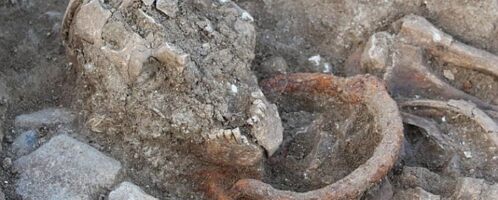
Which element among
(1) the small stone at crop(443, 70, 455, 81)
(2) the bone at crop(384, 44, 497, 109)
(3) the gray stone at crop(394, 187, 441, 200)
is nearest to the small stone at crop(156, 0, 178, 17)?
(2) the bone at crop(384, 44, 497, 109)

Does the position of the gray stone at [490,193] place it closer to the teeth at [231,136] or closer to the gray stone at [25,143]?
the teeth at [231,136]

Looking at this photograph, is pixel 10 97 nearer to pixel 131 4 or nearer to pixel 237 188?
pixel 131 4

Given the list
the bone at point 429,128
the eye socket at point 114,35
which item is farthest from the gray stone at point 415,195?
the eye socket at point 114,35

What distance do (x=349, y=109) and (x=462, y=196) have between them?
0.62 meters

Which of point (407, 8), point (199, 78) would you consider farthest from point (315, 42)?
point (199, 78)

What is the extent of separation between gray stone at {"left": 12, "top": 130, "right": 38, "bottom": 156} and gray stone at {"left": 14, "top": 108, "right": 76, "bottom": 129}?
0.04 metres

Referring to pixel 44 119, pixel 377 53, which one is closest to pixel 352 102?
pixel 377 53

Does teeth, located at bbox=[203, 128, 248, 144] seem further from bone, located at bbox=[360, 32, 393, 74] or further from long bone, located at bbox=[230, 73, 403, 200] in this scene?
bone, located at bbox=[360, 32, 393, 74]

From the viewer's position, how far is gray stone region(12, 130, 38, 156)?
132 inches

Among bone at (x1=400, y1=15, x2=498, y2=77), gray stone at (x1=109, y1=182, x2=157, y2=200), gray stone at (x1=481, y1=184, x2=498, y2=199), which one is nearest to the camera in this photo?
gray stone at (x1=109, y1=182, x2=157, y2=200)

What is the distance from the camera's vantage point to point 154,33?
3.30 metres

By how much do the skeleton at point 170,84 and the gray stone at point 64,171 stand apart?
0.14m

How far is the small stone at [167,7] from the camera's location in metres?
3.37

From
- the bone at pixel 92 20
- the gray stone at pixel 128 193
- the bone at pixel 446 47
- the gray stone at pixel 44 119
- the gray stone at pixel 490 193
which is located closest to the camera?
the gray stone at pixel 128 193
